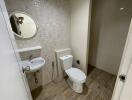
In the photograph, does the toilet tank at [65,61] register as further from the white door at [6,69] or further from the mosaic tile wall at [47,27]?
the white door at [6,69]

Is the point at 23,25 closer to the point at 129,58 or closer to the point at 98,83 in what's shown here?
the point at 129,58

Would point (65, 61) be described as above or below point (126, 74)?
below

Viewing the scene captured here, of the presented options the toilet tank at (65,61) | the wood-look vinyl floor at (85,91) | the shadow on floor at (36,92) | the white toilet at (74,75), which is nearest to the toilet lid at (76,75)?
the white toilet at (74,75)

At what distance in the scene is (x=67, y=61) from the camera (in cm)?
210

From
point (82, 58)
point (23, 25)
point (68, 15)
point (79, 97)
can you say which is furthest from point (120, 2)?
point (79, 97)

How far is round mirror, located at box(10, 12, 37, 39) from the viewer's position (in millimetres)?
1494

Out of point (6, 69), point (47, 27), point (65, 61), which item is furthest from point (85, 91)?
point (6, 69)

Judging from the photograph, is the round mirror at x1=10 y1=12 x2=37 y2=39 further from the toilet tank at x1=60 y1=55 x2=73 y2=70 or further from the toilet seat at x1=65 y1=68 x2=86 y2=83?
the toilet seat at x1=65 y1=68 x2=86 y2=83

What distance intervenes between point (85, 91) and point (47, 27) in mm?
1681

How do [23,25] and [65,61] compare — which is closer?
[23,25]

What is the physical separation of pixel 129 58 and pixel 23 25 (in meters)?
1.72

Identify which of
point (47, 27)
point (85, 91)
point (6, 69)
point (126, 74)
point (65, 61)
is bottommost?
point (85, 91)

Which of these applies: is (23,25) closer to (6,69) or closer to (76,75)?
(6,69)

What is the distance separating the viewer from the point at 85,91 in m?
1.96
